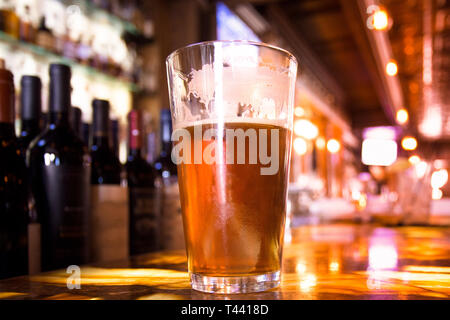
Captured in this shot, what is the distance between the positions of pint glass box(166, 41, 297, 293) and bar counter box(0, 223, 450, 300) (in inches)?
1.6

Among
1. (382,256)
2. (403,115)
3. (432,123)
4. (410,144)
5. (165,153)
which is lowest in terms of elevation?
(382,256)

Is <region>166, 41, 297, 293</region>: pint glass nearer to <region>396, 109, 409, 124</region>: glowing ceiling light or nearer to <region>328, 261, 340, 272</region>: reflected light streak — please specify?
<region>328, 261, 340, 272</region>: reflected light streak

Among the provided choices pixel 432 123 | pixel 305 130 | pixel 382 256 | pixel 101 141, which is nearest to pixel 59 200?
pixel 101 141

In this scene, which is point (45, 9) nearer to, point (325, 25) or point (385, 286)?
point (385, 286)

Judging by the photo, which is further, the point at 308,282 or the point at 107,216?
the point at 107,216

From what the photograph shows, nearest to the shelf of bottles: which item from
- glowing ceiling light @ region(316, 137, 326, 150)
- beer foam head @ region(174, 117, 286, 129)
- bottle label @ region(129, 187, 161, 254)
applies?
bottle label @ region(129, 187, 161, 254)

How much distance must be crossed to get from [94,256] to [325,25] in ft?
18.8

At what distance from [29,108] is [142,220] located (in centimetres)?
37

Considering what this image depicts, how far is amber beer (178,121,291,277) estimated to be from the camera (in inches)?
18.8

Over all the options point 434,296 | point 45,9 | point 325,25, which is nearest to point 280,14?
point 325,25

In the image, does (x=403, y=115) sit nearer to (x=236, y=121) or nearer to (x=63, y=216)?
(x=63, y=216)

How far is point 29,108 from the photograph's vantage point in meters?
0.92

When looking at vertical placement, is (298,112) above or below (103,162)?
above
